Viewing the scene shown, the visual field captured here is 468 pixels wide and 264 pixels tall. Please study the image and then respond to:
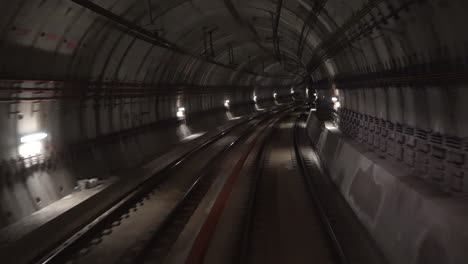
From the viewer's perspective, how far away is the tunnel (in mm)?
6414

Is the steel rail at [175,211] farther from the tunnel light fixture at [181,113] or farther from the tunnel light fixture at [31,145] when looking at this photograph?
the tunnel light fixture at [181,113]

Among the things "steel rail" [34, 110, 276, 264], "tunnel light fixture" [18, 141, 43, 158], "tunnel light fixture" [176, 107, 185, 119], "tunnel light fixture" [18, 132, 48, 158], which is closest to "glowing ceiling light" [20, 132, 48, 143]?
"tunnel light fixture" [18, 132, 48, 158]

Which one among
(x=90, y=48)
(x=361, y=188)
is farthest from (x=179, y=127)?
(x=361, y=188)

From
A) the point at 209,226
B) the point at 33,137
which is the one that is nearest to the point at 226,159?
the point at 209,226

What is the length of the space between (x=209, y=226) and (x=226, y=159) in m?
8.65

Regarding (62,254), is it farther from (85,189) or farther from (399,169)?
(399,169)

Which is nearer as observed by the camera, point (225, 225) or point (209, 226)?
point (209, 226)

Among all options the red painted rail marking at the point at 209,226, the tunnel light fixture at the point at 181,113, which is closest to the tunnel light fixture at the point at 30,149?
the red painted rail marking at the point at 209,226

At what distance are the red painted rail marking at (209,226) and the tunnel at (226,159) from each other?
0.16 ft

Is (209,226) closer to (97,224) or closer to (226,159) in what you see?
(97,224)

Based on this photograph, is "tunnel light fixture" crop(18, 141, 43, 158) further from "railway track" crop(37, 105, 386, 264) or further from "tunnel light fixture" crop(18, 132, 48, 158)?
"railway track" crop(37, 105, 386, 264)

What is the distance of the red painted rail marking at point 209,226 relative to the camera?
6.72m

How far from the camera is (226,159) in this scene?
55.5 feet

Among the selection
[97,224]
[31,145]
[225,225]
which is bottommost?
[225,225]
